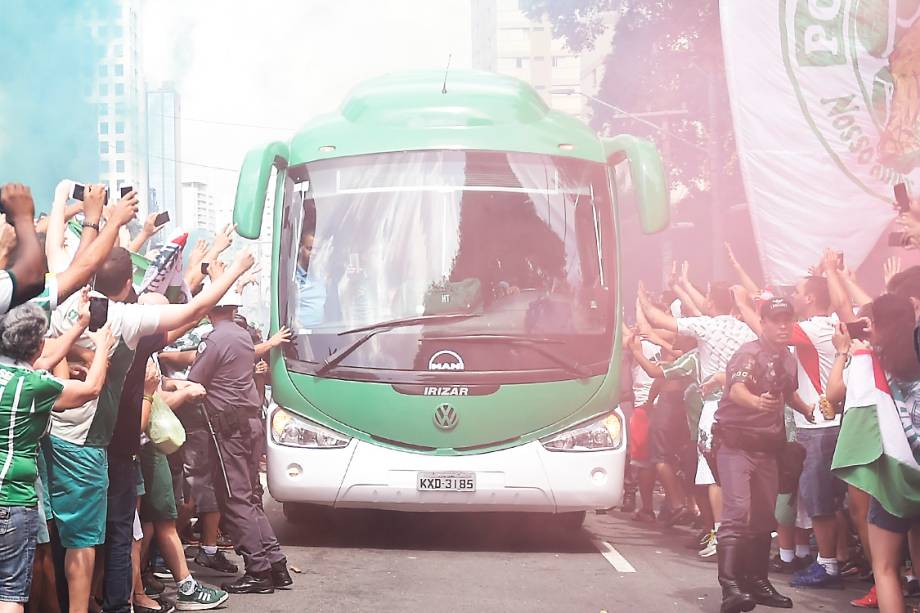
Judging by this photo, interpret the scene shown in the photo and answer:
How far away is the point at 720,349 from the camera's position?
9430 mm

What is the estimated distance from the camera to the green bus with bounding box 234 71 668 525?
9320mm

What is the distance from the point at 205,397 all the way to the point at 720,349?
3425 mm

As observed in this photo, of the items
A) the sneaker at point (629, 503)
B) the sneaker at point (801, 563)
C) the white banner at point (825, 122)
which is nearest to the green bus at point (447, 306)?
the sneaker at point (801, 563)

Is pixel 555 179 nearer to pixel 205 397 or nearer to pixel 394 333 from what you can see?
pixel 394 333

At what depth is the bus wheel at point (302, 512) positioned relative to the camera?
1053cm

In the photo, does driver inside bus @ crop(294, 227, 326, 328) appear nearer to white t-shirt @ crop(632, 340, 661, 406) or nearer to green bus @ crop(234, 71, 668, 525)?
green bus @ crop(234, 71, 668, 525)

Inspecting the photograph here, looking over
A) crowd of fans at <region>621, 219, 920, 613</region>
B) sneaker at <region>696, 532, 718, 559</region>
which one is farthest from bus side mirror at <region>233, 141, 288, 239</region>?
sneaker at <region>696, 532, 718, 559</region>

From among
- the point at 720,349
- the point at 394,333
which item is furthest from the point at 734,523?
the point at 394,333

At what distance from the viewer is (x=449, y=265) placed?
31.7ft

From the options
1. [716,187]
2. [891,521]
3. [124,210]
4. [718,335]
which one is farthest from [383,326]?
[716,187]

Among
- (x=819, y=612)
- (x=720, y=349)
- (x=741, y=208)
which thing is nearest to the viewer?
(x=819, y=612)

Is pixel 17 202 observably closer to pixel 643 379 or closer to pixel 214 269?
pixel 214 269

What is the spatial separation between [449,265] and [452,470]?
1.42 metres

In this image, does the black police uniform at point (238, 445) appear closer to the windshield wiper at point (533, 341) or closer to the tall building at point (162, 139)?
the windshield wiper at point (533, 341)
